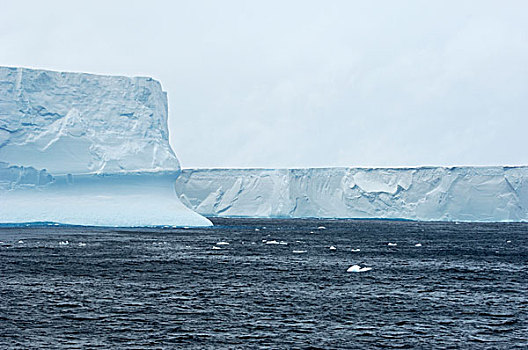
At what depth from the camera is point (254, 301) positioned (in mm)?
12375

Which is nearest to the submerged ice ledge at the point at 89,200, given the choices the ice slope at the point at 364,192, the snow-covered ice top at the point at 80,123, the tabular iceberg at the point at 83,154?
the tabular iceberg at the point at 83,154

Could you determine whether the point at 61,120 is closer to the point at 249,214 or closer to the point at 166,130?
the point at 166,130

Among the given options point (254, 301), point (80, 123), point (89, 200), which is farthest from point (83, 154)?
point (254, 301)

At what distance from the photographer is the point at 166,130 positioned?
132 ft

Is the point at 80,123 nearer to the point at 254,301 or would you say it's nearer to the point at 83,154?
the point at 83,154

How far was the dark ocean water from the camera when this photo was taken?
373 inches

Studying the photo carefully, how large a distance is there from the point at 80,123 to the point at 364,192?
87.5 ft

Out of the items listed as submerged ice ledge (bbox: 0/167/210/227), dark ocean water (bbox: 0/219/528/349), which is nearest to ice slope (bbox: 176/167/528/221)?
submerged ice ledge (bbox: 0/167/210/227)

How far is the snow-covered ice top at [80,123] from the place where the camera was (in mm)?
34094

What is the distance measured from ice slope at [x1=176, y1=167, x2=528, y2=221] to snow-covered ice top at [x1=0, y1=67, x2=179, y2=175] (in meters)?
21.2

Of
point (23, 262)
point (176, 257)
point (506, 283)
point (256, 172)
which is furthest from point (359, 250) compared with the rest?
point (256, 172)

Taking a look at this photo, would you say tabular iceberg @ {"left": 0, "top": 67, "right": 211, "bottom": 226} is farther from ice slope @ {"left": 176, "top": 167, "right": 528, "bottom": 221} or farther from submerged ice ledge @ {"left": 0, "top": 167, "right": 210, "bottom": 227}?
ice slope @ {"left": 176, "top": 167, "right": 528, "bottom": 221}

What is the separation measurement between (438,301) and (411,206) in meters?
42.4

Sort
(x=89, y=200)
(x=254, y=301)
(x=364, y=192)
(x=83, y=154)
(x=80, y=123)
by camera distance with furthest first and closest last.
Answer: (x=364, y=192) → (x=80, y=123) → (x=83, y=154) → (x=89, y=200) → (x=254, y=301)
